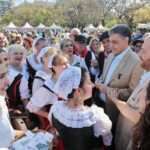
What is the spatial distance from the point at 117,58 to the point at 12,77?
5.11 ft

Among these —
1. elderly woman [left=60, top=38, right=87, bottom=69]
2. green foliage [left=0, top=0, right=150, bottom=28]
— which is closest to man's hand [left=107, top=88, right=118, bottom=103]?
elderly woman [left=60, top=38, right=87, bottom=69]

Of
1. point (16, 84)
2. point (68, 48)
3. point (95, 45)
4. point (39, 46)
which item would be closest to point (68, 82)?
point (16, 84)

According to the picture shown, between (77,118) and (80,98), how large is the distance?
0.52 feet

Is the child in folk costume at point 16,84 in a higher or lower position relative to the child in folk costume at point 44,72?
lower

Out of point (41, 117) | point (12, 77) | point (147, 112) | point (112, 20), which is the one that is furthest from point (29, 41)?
point (112, 20)

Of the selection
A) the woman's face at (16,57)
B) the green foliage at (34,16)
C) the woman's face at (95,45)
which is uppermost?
the woman's face at (16,57)

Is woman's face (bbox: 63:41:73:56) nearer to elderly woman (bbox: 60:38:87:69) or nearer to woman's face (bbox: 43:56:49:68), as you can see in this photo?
elderly woman (bbox: 60:38:87:69)

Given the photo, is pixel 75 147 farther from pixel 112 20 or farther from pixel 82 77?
pixel 112 20

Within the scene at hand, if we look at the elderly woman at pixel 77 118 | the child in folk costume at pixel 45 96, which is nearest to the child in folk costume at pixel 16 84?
the child in folk costume at pixel 45 96

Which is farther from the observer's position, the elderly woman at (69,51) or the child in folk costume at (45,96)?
the elderly woman at (69,51)

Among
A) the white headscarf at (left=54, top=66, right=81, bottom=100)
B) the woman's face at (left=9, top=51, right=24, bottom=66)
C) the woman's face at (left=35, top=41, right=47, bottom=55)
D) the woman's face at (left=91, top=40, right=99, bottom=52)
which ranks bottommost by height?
the woman's face at (left=91, top=40, right=99, bottom=52)

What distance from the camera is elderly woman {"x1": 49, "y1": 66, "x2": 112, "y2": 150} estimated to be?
3.07 metres

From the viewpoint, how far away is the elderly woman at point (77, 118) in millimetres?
3068

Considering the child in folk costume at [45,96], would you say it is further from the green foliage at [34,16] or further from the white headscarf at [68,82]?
the green foliage at [34,16]
